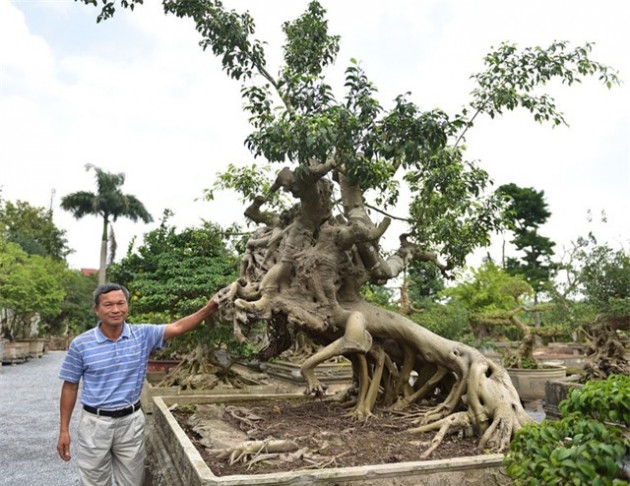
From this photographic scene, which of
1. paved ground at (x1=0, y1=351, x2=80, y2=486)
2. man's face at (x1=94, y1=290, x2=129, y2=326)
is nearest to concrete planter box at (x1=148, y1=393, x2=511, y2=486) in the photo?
man's face at (x1=94, y1=290, x2=129, y2=326)

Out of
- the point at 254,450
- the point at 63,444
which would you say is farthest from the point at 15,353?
the point at 63,444

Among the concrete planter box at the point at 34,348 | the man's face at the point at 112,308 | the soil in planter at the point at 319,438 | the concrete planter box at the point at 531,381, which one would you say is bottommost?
the concrete planter box at the point at 34,348

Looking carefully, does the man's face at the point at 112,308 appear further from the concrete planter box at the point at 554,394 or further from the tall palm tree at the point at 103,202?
the tall palm tree at the point at 103,202

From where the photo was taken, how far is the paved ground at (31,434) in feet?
20.4

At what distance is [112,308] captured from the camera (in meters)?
3.79

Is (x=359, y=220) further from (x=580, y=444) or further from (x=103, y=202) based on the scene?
(x=103, y=202)

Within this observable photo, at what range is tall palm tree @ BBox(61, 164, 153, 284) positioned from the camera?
32719mm

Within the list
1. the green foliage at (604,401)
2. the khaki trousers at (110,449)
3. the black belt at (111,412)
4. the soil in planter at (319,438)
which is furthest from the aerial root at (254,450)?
the green foliage at (604,401)

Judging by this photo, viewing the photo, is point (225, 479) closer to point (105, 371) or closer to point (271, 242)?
point (105, 371)

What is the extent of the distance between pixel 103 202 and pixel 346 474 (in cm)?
3180

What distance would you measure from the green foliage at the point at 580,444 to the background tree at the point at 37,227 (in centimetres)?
3551

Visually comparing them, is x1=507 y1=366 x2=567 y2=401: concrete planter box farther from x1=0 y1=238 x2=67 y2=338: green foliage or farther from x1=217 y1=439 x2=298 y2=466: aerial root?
x1=0 y1=238 x2=67 y2=338: green foliage

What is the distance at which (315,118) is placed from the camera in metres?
5.16

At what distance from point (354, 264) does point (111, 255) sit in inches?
1105
